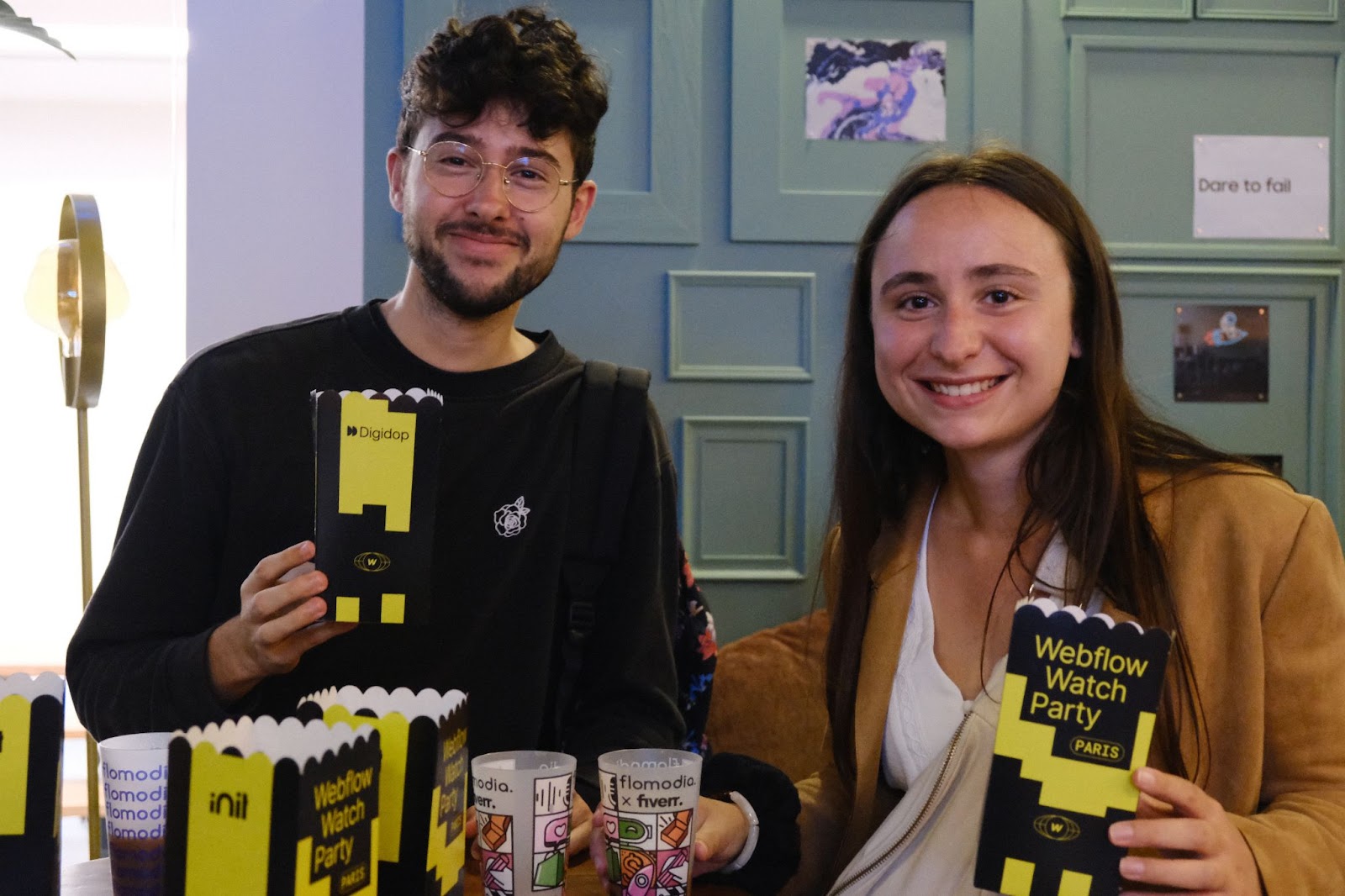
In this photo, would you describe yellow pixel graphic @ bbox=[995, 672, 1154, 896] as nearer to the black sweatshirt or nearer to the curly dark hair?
the black sweatshirt

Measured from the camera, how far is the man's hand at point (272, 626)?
1.32 metres

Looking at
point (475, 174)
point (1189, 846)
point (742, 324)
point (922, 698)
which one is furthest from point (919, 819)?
point (742, 324)

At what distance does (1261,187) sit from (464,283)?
6.98ft

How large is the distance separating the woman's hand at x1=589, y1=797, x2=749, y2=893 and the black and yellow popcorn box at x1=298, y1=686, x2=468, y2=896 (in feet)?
1.00

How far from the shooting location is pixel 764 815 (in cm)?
141

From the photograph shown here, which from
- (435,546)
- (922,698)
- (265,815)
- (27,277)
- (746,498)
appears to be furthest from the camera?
(27,277)

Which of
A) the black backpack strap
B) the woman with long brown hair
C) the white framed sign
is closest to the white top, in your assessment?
the woman with long brown hair

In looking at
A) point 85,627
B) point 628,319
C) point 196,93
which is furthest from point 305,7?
point 85,627

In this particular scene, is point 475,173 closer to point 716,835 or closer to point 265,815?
point 716,835

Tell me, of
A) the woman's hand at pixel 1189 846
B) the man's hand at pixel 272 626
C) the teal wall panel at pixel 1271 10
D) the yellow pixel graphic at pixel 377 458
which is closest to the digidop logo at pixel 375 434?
the yellow pixel graphic at pixel 377 458

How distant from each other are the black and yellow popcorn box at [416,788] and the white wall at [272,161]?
1985mm

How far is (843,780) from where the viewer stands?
1.60 m

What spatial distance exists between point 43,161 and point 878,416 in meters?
3.91

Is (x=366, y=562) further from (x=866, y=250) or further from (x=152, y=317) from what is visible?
(x=152, y=317)
